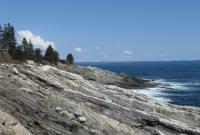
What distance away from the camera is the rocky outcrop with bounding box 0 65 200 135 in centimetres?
4244

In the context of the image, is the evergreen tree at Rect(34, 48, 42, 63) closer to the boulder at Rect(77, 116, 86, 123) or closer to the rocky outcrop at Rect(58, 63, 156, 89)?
the rocky outcrop at Rect(58, 63, 156, 89)

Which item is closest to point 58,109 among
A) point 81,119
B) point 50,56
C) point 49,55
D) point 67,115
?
point 67,115

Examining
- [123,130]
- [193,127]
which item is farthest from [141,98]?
[123,130]

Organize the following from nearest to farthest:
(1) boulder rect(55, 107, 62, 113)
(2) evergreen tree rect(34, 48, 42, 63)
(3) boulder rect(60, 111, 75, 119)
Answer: (3) boulder rect(60, 111, 75, 119)
(1) boulder rect(55, 107, 62, 113)
(2) evergreen tree rect(34, 48, 42, 63)

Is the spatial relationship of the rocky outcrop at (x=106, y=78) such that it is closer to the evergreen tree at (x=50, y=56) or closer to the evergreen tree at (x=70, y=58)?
the evergreen tree at (x=50, y=56)

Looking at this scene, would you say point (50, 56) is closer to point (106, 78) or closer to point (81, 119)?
point (106, 78)

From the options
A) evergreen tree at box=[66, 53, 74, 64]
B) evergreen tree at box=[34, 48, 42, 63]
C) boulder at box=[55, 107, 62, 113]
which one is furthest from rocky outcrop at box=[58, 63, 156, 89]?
boulder at box=[55, 107, 62, 113]

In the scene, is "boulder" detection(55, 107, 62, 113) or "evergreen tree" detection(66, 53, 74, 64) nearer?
"boulder" detection(55, 107, 62, 113)

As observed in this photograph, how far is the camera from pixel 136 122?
155 feet

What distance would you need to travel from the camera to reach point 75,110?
45281mm

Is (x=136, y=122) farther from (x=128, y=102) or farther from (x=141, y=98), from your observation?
(x=141, y=98)

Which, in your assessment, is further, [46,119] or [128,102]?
[128,102]

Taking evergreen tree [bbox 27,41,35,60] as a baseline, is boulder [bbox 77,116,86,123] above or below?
below

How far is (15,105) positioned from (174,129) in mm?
16941
